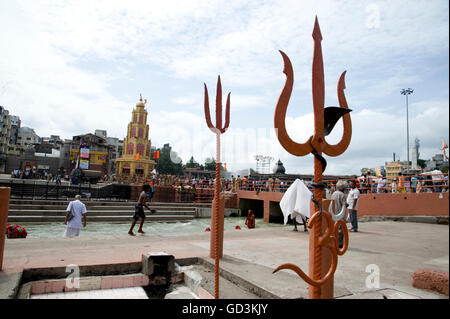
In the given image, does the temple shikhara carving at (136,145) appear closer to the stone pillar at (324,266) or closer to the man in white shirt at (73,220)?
the man in white shirt at (73,220)

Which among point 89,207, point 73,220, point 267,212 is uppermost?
point 73,220

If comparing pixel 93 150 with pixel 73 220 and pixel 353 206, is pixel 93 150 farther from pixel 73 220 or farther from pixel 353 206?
pixel 353 206

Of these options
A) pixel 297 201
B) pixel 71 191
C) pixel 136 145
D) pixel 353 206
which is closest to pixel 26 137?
pixel 136 145

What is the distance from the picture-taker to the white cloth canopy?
8.46 metres

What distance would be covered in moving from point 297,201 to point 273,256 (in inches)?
134

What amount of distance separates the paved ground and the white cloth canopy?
3.73 ft

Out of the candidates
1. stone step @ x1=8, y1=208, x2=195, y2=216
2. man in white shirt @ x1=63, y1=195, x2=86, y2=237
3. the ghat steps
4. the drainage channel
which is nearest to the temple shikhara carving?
the ghat steps

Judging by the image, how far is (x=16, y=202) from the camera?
48.6ft

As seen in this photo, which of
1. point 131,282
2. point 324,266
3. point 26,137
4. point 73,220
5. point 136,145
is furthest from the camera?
point 26,137

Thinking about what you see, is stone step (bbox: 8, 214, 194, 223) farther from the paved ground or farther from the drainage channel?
the drainage channel

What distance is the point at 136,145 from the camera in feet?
147
